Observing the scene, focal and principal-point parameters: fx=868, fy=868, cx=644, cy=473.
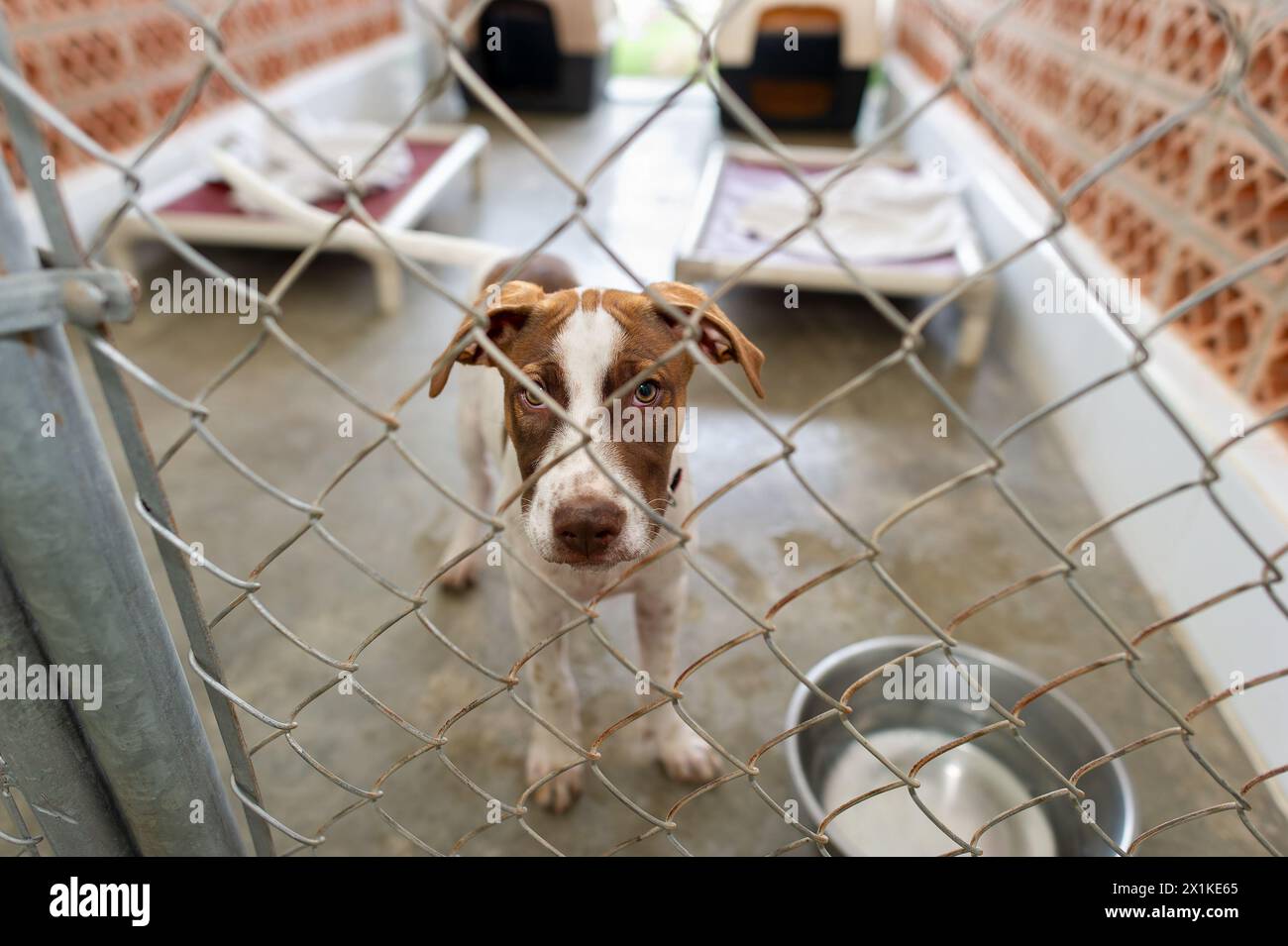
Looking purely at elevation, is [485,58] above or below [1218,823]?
above

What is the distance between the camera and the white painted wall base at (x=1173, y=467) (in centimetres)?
230

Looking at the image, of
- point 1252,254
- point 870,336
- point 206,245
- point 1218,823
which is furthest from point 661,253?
point 1218,823

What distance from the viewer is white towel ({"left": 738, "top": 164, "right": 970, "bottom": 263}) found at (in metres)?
4.36

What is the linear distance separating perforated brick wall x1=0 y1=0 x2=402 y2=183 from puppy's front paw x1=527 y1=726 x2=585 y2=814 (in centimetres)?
309

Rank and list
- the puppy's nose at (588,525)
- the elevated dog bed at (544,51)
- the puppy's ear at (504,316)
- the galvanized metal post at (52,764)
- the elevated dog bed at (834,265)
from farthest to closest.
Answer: the elevated dog bed at (544,51), the elevated dog bed at (834,265), the puppy's ear at (504,316), the puppy's nose at (588,525), the galvanized metal post at (52,764)

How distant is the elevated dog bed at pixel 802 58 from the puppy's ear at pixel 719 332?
5967 millimetres

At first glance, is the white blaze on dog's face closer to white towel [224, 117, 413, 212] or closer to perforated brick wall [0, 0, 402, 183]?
perforated brick wall [0, 0, 402, 183]

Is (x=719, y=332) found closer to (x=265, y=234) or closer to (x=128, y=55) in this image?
→ (x=265, y=234)

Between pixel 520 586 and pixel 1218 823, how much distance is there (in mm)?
1829

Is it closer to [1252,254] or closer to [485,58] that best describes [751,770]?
[1252,254]

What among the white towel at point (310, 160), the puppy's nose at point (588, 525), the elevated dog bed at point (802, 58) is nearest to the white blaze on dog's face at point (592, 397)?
the puppy's nose at point (588, 525)

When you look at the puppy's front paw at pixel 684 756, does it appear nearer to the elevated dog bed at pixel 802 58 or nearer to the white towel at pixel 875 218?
the white towel at pixel 875 218

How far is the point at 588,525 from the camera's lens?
1467mm

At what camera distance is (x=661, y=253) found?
5355mm
